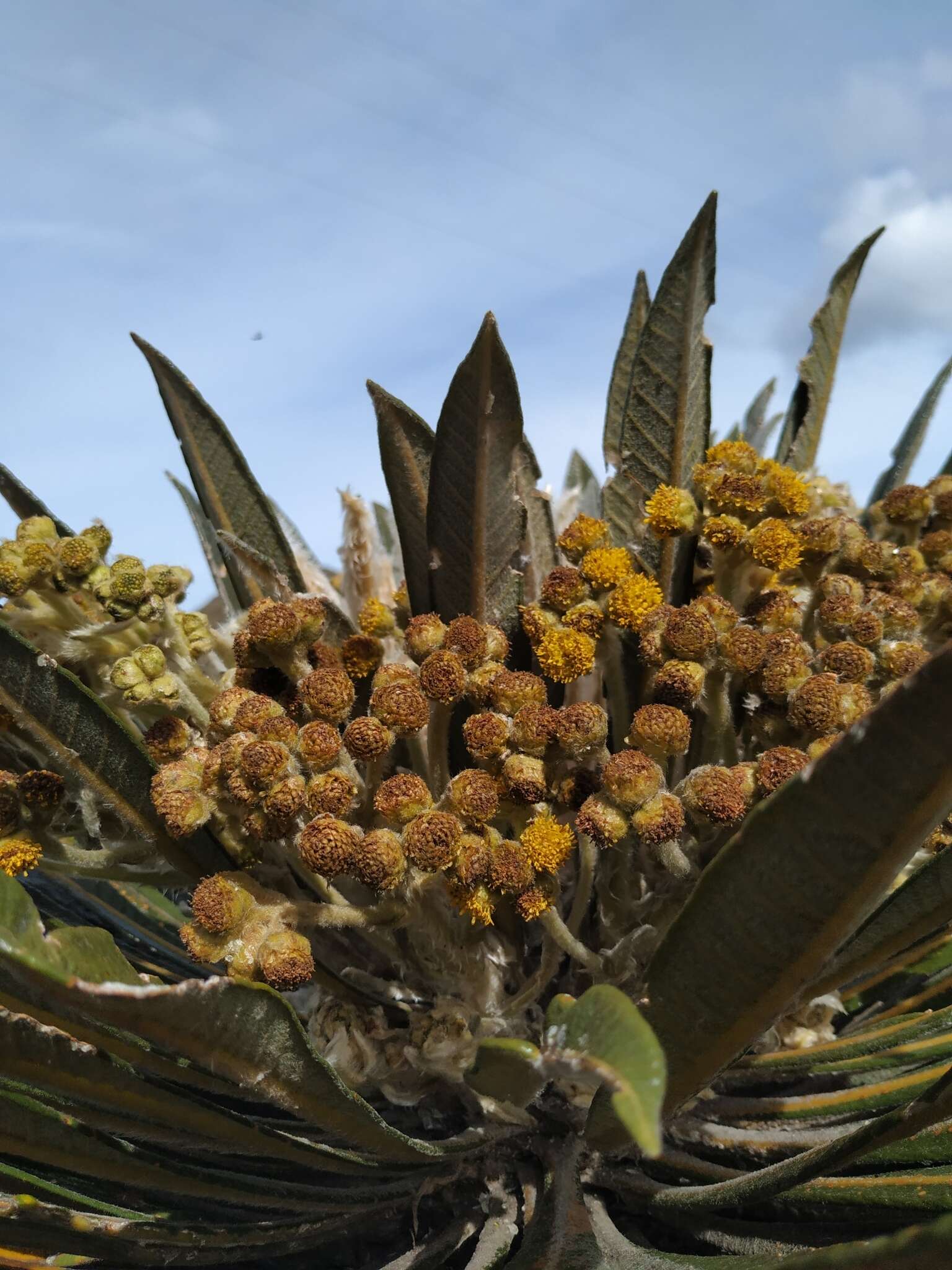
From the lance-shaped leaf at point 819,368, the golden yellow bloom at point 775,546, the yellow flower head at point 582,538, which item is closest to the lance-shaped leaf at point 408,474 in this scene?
the yellow flower head at point 582,538

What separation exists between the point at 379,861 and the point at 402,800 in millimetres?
68

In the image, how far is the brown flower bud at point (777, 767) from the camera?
97 centimetres

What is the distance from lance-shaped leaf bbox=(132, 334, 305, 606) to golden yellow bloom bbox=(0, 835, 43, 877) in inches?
21.9

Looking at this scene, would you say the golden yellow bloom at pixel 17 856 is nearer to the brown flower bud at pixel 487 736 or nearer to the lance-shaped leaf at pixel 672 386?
the brown flower bud at pixel 487 736

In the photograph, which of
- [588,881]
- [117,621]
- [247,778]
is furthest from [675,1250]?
[117,621]

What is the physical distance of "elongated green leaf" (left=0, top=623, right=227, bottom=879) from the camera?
1.06 m

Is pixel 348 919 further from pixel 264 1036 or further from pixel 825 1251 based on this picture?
pixel 825 1251

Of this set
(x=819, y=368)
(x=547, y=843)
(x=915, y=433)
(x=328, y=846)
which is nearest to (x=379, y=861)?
(x=328, y=846)

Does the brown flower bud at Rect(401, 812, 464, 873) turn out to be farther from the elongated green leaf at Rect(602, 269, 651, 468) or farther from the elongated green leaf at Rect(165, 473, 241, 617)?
the elongated green leaf at Rect(165, 473, 241, 617)

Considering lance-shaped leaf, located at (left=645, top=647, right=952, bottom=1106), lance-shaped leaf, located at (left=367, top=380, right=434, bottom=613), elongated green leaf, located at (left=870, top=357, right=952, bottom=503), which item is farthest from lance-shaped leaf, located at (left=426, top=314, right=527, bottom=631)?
elongated green leaf, located at (left=870, top=357, right=952, bottom=503)

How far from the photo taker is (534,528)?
1.36 metres

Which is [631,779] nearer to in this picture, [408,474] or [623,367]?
[408,474]

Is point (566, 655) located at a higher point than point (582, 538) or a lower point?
lower

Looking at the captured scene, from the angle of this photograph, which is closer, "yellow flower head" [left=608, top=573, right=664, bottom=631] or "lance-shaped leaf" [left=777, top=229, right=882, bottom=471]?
"yellow flower head" [left=608, top=573, right=664, bottom=631]
